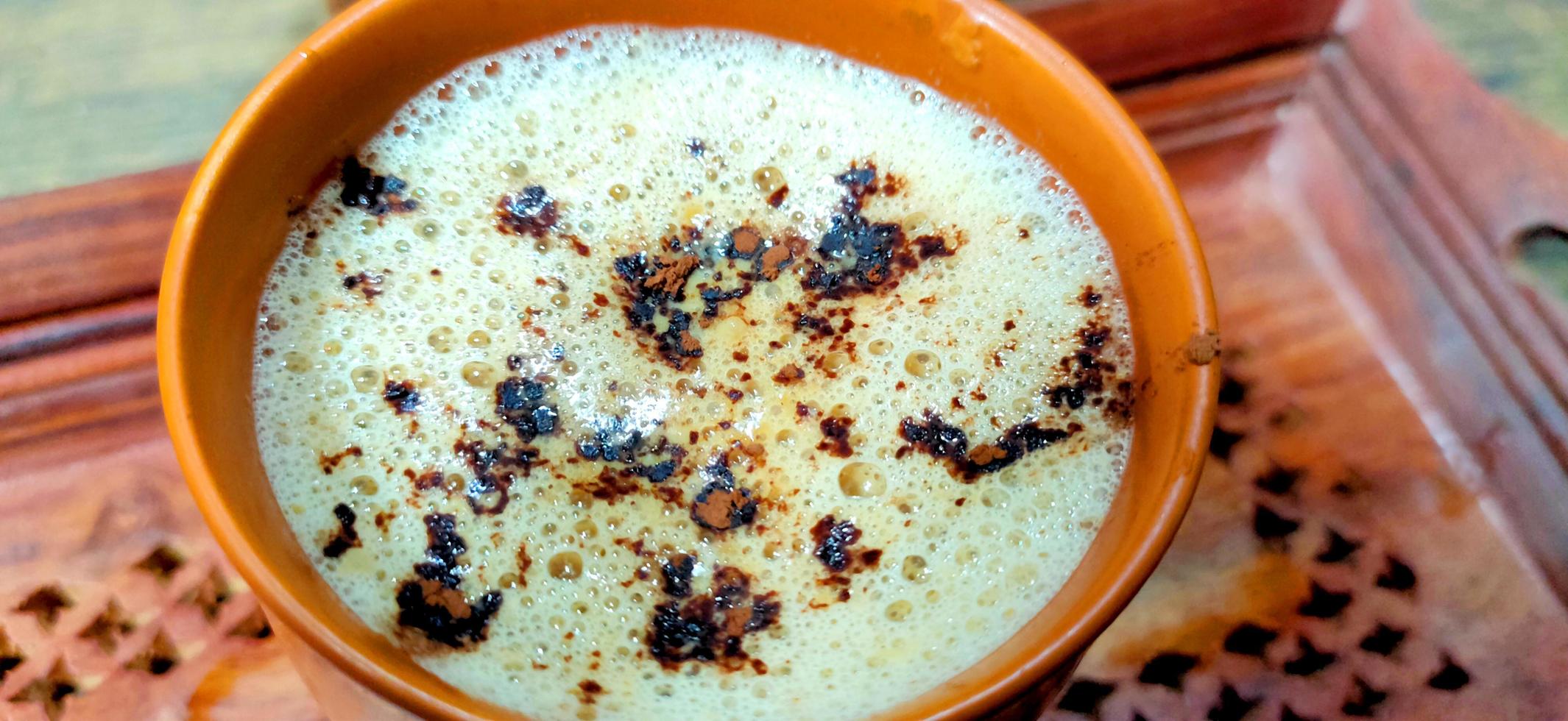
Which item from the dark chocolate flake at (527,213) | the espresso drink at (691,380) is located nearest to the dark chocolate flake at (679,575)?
the espresso drink at (691,380)

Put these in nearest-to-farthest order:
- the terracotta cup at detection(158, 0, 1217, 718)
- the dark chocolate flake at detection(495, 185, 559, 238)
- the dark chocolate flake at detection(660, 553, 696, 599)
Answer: the terracotta cup at detection(158, 0, 1217, 718), the dark chocolate flake at detection(660, 553, 696, 599), the dark chocolate flake at detection(495, 185, 559, 238)

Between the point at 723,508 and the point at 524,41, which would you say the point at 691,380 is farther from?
the point at 524,41

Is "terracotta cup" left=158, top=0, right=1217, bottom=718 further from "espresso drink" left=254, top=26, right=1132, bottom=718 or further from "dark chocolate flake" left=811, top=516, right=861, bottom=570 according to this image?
"dark chocolate flake" left=811, top=516, right=861, bottom=570

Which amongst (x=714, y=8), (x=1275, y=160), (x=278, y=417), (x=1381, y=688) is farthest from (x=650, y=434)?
(x=1275, y=160)

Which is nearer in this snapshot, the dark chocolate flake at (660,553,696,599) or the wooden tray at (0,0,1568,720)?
the dark chocolate flake at (660,553,696,599)

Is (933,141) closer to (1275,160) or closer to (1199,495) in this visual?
(1199,495)

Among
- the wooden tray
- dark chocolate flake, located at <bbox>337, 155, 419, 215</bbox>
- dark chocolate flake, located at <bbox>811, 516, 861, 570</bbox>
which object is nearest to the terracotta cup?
dark chocolate flake, located at <bbox>337, 155, 419, 215</bbox>

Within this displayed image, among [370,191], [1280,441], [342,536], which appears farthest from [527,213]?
[1280,441]

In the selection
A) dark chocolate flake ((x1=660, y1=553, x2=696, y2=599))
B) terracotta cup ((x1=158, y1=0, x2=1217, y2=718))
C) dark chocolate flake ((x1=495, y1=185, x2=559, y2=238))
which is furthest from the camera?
dark chocolate flake ((x1=495, y1=185, x2=559, y2=238))
